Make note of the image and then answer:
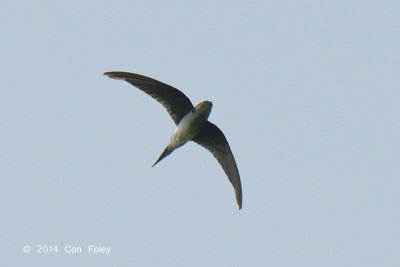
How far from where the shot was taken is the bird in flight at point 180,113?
13758mm

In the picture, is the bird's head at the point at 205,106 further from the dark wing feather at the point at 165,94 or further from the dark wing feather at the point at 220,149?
the dark wing feather at the point at 220,149

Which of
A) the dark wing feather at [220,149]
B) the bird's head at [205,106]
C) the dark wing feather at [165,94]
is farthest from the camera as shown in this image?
the dark wing feather at [220,149]

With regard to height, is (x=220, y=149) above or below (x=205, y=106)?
below

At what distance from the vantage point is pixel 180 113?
14.2 m

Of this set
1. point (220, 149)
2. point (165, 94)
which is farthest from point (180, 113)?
point (220, 149)

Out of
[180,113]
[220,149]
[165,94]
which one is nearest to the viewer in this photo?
[165,94]

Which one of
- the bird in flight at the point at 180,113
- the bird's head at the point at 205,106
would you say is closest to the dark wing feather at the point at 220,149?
the bird in flight at the point at 180,113

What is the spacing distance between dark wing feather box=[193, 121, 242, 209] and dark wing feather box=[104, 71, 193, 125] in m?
0.67

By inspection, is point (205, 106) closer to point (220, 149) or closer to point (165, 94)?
point (165, 94)

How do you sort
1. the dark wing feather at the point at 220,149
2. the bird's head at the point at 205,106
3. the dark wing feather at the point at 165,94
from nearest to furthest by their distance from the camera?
the dark wing feather at the point at 165,94 → the bird's head at the point at 205,106 → the dark wing feather at the point at 220,149

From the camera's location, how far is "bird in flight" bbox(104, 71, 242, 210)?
13758 millimetres

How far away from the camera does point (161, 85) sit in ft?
45.4

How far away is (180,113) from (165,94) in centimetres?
43

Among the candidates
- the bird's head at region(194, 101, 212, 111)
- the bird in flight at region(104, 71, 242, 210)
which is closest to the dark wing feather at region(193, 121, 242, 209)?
the bird in flight at region(104, 71, 242, 210)
